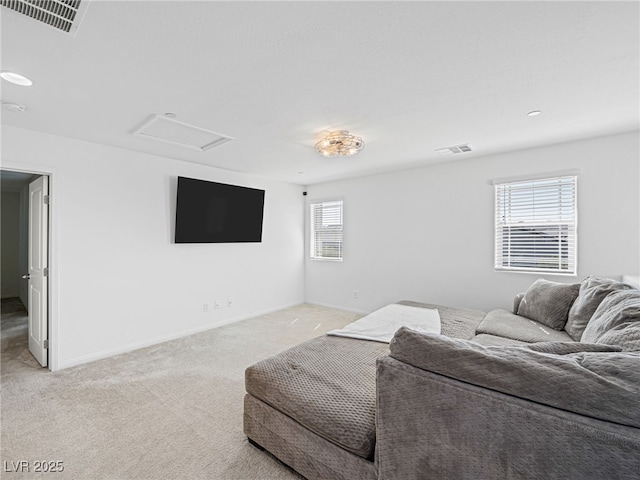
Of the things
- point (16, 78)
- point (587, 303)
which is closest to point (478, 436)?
point (587, 303)

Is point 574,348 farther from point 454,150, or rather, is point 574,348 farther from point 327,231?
point 327,231

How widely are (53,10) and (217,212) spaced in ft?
9.84

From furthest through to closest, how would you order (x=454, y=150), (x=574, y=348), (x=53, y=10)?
1. (x=454, y=150)
2. (x=53, y=10)
3. (x=574, y=348)

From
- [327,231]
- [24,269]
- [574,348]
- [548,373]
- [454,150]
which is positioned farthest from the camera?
[24,269]

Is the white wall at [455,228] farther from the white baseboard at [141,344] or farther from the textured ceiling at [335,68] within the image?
the white baseboard at [141,344]

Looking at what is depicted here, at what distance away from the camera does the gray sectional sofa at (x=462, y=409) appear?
896 mm

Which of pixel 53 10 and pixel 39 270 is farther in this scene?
pixel 39 270

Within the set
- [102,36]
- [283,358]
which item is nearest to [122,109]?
[102,36]

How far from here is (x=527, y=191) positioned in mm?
3535

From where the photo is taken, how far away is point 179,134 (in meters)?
2.97

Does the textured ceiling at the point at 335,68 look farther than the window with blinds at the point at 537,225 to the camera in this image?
No

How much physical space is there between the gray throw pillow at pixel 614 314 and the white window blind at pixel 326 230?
3.72m

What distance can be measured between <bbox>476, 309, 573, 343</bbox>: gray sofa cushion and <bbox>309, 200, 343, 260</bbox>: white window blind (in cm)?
296

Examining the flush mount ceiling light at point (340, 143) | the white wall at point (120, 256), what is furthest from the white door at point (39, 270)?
the flush mount ceiling light at point (340, 143)
